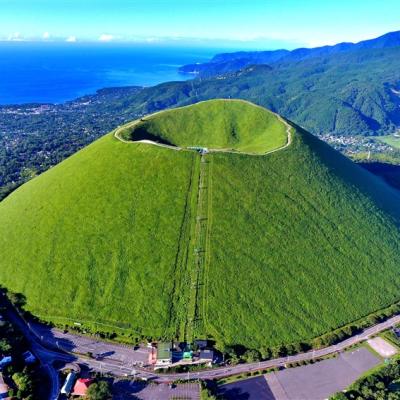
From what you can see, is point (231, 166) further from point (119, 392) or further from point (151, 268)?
point (119, 392)

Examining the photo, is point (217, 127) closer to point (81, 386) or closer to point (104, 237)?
point (104, 237)

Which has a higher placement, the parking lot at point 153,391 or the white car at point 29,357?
the white car at point 29,357

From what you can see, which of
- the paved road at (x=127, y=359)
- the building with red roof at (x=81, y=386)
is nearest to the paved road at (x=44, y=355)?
the paved road at (x=127, y=359)

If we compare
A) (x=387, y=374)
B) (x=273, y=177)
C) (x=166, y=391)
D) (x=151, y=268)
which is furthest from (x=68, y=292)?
(x=387, y=374)

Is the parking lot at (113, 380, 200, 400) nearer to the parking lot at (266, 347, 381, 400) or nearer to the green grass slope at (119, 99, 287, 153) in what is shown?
the parking lot at (266, 347, 381, 400)

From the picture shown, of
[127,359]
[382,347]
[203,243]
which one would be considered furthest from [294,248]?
[127,359]

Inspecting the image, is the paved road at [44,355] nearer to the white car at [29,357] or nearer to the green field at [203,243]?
the white car at [29,357]
